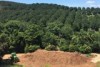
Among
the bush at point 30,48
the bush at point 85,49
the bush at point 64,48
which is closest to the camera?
the bush at point 85,49

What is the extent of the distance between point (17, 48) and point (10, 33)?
2.64m

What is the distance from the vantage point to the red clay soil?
38.9 m

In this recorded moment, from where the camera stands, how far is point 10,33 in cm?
4903

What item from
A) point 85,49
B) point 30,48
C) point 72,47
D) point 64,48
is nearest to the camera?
point 85,49

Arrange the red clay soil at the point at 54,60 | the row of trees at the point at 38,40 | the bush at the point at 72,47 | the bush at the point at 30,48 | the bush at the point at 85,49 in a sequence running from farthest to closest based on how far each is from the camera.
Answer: the row of trees at the point at 38,40
the bush at the point at 30,48
the bush at the point at 72,47
the bush at the point at 85,49
the red clay soil at the point at 54,60

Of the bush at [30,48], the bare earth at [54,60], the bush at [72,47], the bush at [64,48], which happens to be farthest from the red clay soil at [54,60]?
the bush at [64,48]

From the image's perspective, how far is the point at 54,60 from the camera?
40531mm

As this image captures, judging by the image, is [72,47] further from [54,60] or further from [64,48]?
[54,60]

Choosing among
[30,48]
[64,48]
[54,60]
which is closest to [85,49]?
[64,48]

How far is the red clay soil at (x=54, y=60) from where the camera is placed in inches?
1533

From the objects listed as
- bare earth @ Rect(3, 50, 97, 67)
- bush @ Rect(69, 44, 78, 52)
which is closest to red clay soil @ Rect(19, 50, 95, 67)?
bare earth @ Rect(3, 50, 97, 67)

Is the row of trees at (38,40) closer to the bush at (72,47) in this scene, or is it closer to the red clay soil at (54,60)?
the bush at (72,47)

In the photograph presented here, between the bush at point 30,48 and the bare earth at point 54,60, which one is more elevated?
the bush at point 30,48

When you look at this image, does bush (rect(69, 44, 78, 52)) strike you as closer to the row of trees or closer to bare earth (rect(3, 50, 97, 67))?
the row of trees
